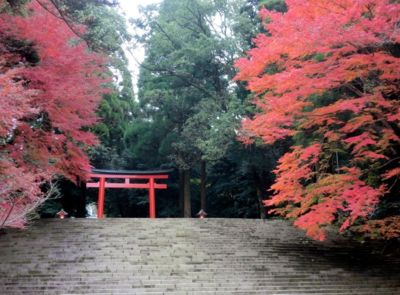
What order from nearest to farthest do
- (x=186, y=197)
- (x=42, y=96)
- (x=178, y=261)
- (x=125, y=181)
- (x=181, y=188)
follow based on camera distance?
1. (x=178, y=261)
2. (x=42, y=96)
3. (x=125, y=181)
4. (x=186, y=197)
5. (x=181, y=188)

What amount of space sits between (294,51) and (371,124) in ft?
8.11

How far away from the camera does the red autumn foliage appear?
991cm

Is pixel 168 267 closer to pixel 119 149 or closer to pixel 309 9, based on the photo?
pixel 309 9

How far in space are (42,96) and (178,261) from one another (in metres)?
5.55

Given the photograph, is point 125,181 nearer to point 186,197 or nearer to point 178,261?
point 186,197

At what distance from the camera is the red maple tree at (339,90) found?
866cm

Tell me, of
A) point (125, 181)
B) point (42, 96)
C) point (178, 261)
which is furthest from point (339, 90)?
point (125, 181)

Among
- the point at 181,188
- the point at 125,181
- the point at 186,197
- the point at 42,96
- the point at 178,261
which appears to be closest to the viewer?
the point at 178,261

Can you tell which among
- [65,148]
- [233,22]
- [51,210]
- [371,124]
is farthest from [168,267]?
[233,22]

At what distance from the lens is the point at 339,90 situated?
35.3 ft

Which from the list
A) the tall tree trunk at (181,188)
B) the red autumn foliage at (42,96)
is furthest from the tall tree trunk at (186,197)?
the red autumn foliage at (42,96)

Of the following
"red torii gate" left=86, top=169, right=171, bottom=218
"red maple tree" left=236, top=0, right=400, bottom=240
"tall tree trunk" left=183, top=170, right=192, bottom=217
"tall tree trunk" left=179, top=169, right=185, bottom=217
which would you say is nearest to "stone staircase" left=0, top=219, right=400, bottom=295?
"red maple tree" left=236, top=0, right=400, bottom=240

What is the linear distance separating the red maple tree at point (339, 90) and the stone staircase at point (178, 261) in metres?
1.26

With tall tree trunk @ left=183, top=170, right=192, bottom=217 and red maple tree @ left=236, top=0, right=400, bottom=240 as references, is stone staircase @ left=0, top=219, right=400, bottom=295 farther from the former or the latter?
tall tree trunk @ left=183, top=170, right=192, bottom=217
